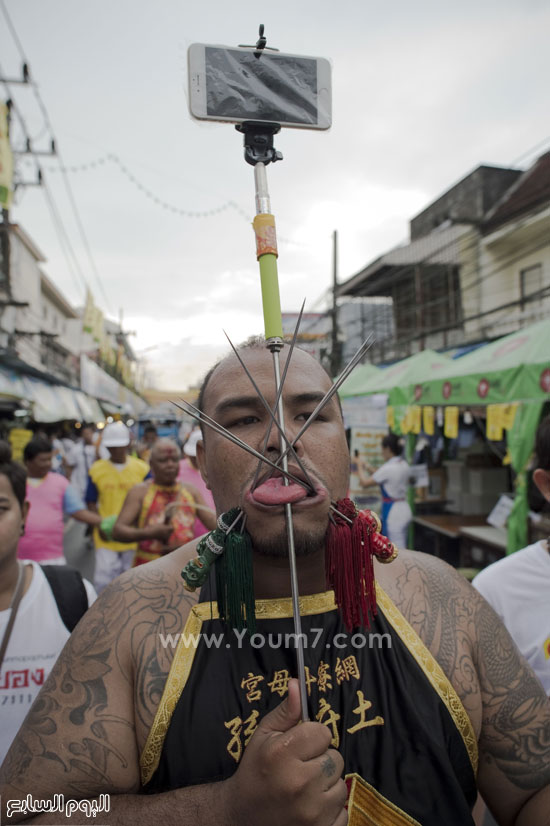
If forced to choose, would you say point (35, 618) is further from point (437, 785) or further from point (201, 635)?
point (437, 785)

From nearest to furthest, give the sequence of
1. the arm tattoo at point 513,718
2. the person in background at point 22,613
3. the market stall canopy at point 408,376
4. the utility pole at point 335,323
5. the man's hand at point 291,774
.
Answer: the man's hand at point 291,774 < the arm tattoo at point 513,718 < the person in background at point 22,613 < the market stall canopy at point 408,376 < the utility pole at point 335,323

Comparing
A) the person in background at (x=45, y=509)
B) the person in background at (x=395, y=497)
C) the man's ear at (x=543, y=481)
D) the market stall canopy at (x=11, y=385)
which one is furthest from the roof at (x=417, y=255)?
the man's ear at (x=543, y=481)

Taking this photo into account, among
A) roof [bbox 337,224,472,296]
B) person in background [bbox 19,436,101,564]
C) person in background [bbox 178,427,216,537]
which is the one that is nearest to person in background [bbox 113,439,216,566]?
person in background [bbox 178,427,216,537]

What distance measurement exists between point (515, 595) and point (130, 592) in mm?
1677

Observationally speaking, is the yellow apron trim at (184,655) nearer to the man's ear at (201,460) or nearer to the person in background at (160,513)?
the man's ear at (201,460)

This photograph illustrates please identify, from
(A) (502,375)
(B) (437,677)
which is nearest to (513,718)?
(B) (437,677)

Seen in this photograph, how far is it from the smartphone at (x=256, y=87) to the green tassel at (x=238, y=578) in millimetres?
1102

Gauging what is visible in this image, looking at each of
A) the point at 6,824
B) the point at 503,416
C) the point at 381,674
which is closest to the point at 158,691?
the point at 6,824

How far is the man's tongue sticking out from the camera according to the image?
1195 mm

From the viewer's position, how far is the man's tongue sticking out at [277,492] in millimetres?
1195

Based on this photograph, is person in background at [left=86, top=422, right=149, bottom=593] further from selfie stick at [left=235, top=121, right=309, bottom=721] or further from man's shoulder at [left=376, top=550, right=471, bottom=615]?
selfie stick at [left=235, top=121, right=309, bottom=721]

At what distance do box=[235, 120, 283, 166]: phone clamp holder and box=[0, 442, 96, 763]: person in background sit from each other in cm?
176

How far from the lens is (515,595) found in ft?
7.26

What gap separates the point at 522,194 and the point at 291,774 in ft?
52.5
